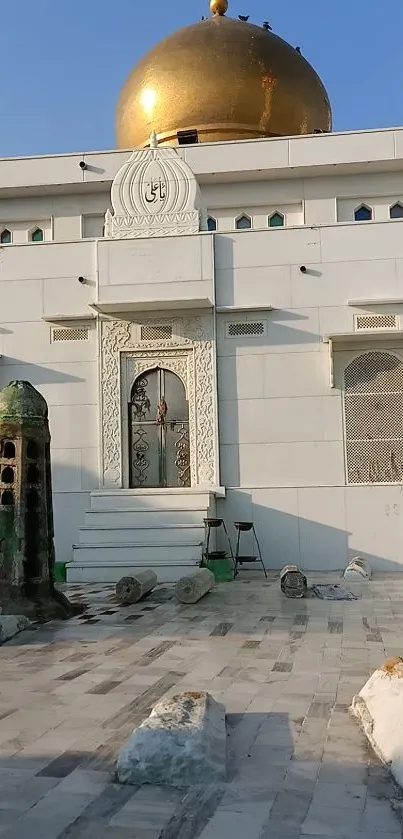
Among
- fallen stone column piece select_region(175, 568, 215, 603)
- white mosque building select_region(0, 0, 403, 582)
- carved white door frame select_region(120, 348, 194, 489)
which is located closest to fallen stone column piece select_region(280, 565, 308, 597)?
fallen stone column piece select_region(175, 568, 215, 603)

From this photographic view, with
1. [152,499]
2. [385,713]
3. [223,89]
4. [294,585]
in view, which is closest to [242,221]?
[223,89]

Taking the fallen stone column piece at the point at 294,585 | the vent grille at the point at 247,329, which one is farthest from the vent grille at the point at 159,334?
the fallen stone column piece at the point at 294,585

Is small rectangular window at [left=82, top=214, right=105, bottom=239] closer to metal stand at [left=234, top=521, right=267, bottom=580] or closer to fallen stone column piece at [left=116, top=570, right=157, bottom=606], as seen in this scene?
metal stand at [left=234, top=521, right=267, bottom=580]

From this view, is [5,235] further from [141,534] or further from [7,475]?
[7,475]

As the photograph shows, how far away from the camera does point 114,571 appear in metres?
10.0

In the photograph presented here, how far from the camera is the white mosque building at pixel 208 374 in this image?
1080cm

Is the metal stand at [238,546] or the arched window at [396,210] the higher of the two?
the arched window at [396,210]

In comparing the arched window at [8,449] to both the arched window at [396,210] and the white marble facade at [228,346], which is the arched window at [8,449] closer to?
the white marble facade at [228,346]

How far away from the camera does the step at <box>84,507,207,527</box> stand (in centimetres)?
1046

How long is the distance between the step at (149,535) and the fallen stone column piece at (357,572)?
1960 mm

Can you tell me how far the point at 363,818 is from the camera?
2.75m

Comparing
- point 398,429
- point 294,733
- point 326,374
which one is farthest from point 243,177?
point 294,733

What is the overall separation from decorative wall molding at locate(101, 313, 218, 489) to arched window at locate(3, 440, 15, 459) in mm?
3976

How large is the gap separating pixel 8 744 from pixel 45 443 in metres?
4.08
